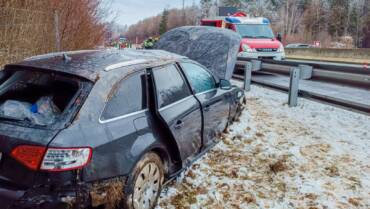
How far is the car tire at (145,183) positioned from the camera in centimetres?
279

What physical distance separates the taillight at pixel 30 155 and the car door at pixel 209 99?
7.20ft

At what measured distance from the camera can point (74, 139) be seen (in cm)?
238

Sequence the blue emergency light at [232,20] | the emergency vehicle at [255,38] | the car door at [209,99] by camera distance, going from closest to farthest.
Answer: the car door at [209,99]
the emergency vehicle at [255,38]
the blue emergency light at [232,20]

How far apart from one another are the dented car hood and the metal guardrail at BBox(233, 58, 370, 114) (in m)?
1.29

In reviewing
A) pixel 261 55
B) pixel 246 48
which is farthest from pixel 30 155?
pixel 261 55

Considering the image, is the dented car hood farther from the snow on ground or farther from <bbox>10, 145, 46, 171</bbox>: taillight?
<bbox>10, 145, 46, 171</bbox>: taillight

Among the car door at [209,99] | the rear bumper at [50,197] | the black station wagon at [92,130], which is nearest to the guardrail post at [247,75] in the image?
the car door at [209,99]

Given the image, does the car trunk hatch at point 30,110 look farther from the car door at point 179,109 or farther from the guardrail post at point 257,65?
the guardrail post at point 257,65

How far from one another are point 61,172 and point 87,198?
1.00 ft

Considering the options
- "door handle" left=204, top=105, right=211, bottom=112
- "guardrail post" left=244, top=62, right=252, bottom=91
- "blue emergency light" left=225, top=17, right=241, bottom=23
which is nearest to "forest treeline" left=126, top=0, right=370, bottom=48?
"blue emergency light" left=225, top=17, right=241, bottom=23

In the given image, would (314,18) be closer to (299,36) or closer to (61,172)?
(299,36)

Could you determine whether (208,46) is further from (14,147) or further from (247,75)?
(14,147)

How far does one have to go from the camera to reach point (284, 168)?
4328mm

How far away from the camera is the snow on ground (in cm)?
357
